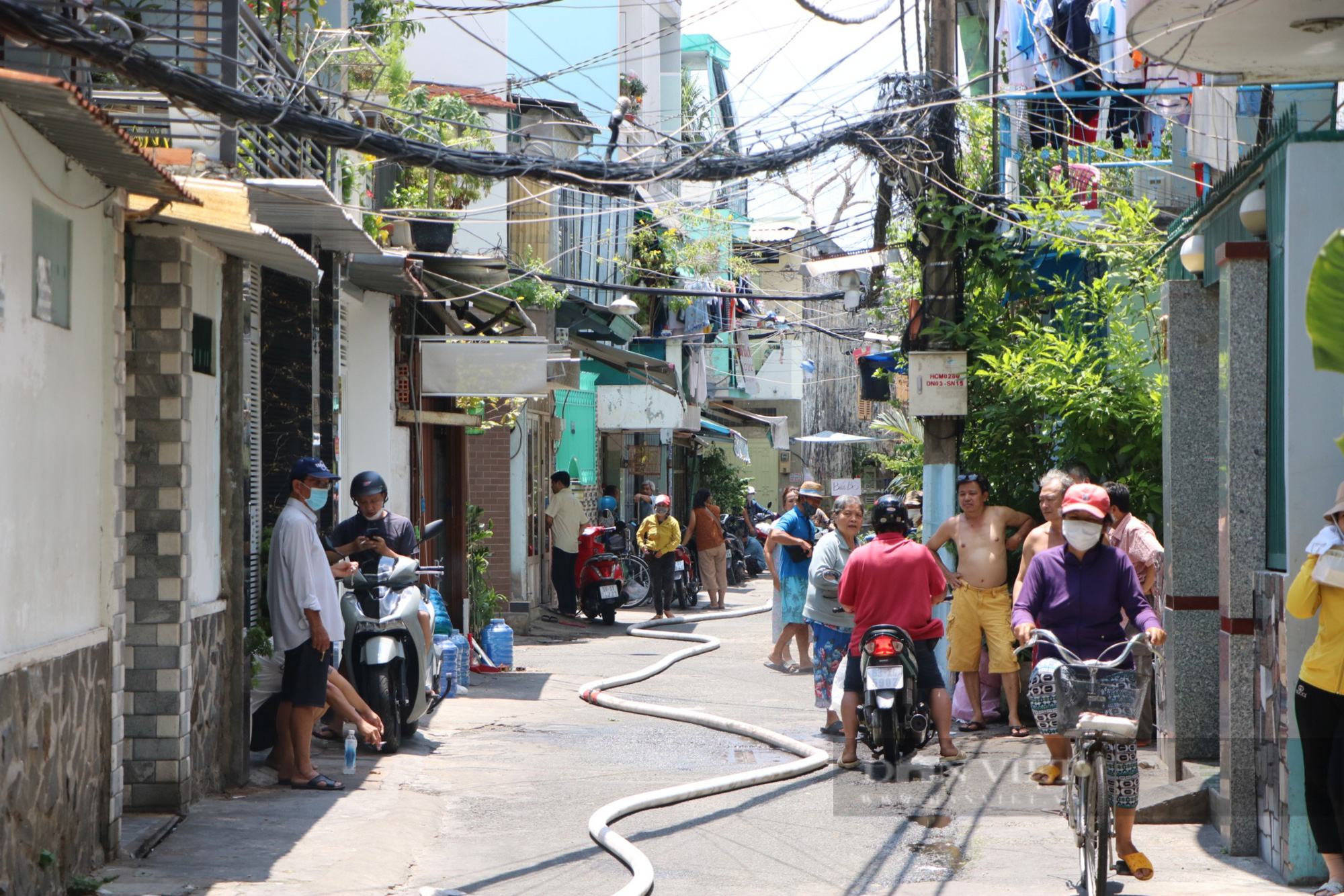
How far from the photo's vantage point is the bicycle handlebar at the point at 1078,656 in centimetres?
614

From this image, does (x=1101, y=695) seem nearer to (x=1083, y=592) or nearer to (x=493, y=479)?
(x=1083, y=592)

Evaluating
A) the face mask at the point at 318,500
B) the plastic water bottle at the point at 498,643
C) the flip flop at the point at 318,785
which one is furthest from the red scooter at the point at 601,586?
the flip flop at the point at 318,785

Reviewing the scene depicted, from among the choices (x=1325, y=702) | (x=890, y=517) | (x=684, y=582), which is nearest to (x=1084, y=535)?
(x=1325, y=702)

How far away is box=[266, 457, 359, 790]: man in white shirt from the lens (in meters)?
8.33

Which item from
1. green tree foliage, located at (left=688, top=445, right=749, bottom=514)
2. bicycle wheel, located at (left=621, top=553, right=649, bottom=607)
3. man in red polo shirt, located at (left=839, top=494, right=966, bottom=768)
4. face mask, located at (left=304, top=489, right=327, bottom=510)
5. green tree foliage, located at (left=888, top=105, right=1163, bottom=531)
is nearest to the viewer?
man in red polo shirt, located at (left=839, top=494, right=966, bottom=768)

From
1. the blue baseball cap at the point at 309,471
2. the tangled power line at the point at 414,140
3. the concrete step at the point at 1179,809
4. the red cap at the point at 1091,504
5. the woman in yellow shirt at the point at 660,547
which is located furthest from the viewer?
the woman in yellow shirt at the point at 660,547

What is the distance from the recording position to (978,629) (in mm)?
10453

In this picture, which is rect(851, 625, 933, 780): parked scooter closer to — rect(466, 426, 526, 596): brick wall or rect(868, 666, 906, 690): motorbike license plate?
rect(868, 666, 906, 690): motorbike license plate

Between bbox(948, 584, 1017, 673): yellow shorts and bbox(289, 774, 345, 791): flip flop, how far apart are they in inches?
183

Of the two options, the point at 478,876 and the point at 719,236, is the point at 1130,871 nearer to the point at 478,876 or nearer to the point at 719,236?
the point at 478,876

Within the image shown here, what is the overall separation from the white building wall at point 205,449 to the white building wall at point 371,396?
4391mm

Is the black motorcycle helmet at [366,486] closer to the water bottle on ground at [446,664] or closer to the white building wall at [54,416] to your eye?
the water bottle on ground at [446,664]

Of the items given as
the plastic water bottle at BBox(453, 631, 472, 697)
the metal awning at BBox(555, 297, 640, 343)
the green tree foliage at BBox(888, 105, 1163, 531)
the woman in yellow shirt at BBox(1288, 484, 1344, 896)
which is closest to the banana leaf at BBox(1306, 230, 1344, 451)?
the woman in yellow shirt at BBox(1288, 484, 1344, 896)

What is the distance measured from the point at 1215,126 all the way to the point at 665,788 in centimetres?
609
